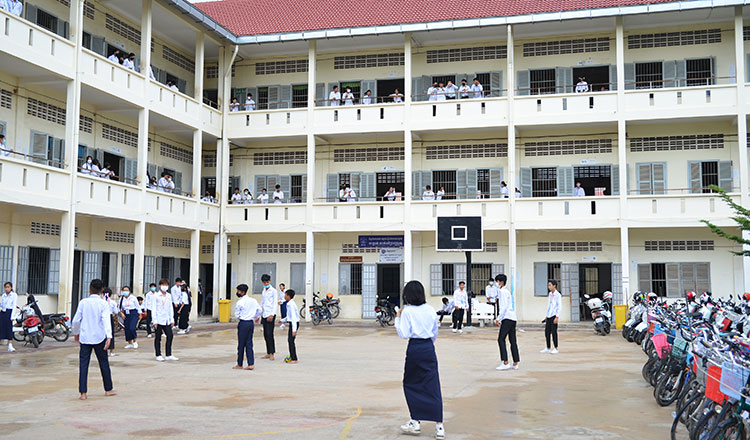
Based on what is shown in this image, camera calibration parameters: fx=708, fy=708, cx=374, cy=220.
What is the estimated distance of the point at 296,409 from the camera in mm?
8539

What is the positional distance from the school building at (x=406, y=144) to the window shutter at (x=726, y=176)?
0.07 metres

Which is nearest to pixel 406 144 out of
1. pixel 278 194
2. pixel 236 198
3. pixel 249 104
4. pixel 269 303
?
pixel 278 194

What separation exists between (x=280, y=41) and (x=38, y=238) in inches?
448

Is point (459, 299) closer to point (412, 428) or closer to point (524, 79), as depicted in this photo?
point (524, 79)

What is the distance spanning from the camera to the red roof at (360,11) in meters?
24.8

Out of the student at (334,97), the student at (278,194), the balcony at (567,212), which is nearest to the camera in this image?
the balcony at (567,212)

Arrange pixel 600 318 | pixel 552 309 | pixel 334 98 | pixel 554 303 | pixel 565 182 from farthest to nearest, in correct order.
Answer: pixel 334 98 < pixel 565 182 < pixel 600 318 < pixel 552 309 < pixel 554 303

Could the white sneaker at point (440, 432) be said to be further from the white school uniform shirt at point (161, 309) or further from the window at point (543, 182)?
the window at point (543, 182)

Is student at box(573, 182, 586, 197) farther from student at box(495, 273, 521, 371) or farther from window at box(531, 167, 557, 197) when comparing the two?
student at box(495, 273, 521, 371)

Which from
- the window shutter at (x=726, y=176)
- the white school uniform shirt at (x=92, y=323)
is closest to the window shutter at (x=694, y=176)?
the window shutter at (x=726, y=176)

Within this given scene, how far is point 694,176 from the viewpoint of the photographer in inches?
960

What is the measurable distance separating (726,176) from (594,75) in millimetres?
5724

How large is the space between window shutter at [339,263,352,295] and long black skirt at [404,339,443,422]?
66.1ft

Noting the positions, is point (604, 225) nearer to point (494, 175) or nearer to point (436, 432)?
point (494, 175)
